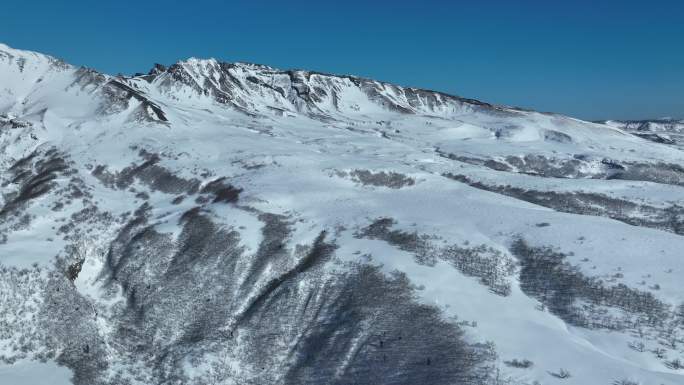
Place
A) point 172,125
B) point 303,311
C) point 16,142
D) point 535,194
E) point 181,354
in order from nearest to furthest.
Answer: point 181,354, point 303,311, point 535,194, point 16,142, point 172,125

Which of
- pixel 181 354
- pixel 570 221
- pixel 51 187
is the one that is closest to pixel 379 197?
pixel 570 221

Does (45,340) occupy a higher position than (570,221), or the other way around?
(570,221)

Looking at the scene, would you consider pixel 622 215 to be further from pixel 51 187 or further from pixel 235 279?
pixel 51 187

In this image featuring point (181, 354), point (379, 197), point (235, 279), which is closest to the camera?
point (181, 354)

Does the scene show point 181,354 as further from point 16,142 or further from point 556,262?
point 16,142

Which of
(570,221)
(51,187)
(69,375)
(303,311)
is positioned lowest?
(69,375)

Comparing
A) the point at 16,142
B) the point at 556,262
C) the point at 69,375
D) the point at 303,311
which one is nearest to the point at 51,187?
the point at 16,142

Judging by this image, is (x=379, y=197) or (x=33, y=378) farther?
(x=379, y=197)
